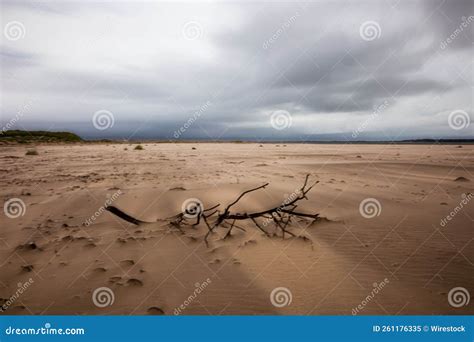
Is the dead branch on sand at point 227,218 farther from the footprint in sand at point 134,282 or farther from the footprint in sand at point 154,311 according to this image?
the footprint in sand at point 154,311

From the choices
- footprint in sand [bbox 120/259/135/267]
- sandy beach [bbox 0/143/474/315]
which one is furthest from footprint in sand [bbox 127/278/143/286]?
footprint in sand [bbox 120/259/135/267]

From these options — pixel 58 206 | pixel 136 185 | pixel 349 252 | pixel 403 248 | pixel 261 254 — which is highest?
pixel 403 248

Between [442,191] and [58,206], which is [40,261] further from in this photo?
[442,191]

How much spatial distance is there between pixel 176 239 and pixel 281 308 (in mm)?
1857

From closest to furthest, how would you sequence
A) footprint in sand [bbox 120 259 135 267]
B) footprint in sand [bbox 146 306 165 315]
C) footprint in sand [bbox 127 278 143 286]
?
footprint in sand [bbox 146 306 165 315] < footprint in sand [bbox 127 278 143 286] < footprint in sand [bbox 120 259 135 267]

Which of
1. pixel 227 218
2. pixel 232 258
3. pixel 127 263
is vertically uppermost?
pixel 227 218

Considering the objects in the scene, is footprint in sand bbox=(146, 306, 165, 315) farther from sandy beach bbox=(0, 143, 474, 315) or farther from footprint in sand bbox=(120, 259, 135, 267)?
footprint in sand bbox=(120, 259, 135, 267)

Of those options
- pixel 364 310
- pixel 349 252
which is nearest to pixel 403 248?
pixel 349 252

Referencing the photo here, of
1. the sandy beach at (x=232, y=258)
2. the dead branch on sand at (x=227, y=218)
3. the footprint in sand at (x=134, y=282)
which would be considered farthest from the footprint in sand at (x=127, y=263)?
the dead branch on sand at (x=227, y=218)

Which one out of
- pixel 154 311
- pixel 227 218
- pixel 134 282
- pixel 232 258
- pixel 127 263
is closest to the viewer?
pixel 154 311

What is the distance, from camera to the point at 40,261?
317cm

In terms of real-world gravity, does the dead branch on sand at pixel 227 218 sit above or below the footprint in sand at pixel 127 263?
above

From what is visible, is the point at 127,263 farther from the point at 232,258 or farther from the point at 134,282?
the point at 232,258

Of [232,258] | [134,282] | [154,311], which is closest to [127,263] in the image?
[134,282]
